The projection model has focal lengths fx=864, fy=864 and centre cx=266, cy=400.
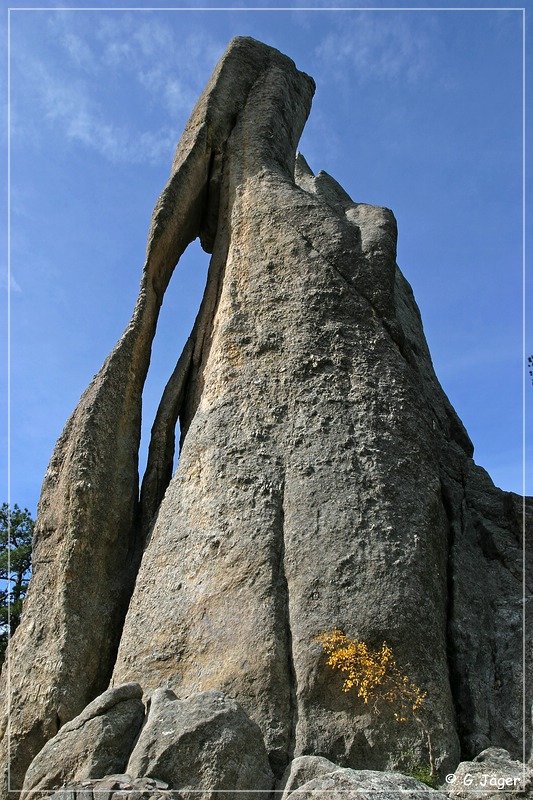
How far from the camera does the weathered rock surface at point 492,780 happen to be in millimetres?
5633

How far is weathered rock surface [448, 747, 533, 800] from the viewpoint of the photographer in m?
5.63

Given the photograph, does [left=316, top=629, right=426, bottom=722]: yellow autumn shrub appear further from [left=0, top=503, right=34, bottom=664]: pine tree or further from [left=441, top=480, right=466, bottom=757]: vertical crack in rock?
[left=0, top=503, right=34, bottom=664]: pine tree

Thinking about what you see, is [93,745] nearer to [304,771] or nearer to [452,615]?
[304,771]

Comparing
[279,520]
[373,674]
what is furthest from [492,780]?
[279,520]

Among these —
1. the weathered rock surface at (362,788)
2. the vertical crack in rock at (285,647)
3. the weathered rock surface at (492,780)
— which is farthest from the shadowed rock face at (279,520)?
the weathered rock surface at (362,788)

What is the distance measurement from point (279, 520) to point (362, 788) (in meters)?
2.96

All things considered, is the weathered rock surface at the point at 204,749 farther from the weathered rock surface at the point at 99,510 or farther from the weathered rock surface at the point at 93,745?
the weathered rock surface at the point at 99,510

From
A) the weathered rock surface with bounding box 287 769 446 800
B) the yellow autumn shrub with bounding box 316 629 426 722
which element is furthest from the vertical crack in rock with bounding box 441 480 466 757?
the weathered rock surface with bounding box 287 769 446 800

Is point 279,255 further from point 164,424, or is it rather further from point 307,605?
point 307,605

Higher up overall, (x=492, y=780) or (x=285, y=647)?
(x=285, y=647)

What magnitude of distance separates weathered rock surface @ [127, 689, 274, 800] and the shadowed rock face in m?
0.49

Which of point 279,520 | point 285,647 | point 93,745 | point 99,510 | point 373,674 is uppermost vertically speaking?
point 99,510

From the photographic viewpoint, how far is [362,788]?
549cm

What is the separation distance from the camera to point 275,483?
834 cm
